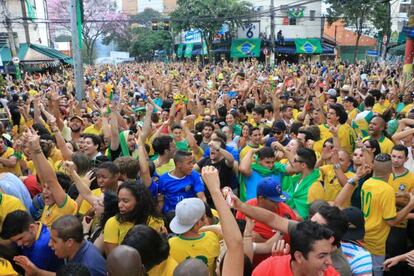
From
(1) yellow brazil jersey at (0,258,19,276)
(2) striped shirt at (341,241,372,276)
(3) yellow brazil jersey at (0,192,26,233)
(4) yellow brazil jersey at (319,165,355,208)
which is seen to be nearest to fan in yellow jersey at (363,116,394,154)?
(4) yellow brazil jersey at (319,165,355,208)

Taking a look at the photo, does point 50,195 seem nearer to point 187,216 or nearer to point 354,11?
point 187,216

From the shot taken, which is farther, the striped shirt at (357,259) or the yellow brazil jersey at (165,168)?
the yellow brazil jersey at (165,168)

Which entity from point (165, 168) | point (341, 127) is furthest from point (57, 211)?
point (341, 127)

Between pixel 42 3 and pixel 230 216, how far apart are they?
187 feet

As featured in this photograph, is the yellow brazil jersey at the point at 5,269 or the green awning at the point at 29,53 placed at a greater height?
the green awning at the point at 29,53

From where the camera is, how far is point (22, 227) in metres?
3.46

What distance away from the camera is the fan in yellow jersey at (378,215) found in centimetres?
430

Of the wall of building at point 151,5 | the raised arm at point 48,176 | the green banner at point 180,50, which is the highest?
the wall of building at point 151,5

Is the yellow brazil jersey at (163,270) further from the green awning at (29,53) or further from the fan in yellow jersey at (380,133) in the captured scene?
the green awning at (29,53)

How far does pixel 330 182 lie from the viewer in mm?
5105

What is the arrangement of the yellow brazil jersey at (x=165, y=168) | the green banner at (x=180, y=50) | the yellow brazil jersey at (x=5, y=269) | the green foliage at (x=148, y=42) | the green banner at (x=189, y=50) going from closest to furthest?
1. the yellow brazil jersey at (x=5, y=269)
2. the yellow brazil jersey at (x=165, y=168)
3. the green banner at (x=189, y=50)
4. the green banner at (x=180, y=50)
5. the green foliage at (x=148, y=42)

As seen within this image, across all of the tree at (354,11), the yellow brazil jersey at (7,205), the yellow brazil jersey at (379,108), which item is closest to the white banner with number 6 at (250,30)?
the tree at (354,11)

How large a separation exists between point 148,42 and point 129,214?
59645mm

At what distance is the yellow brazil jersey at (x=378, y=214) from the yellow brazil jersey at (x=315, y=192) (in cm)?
47
